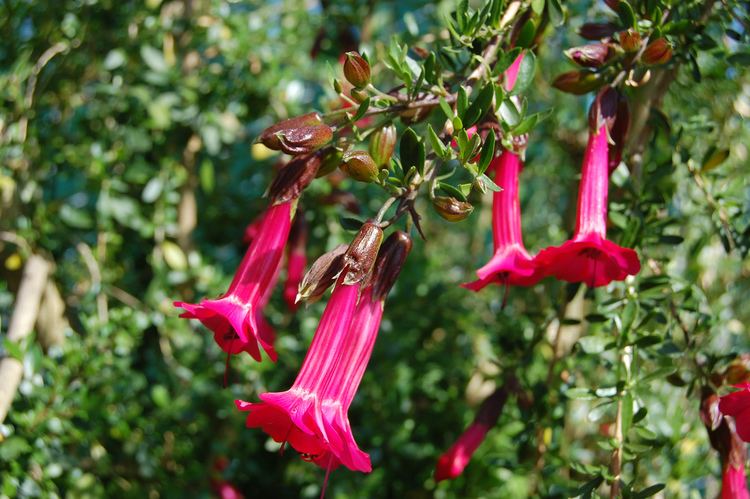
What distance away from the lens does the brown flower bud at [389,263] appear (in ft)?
2.30

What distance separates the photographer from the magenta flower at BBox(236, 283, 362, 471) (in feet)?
2.14

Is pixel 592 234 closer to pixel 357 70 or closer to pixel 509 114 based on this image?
pixel 509 114

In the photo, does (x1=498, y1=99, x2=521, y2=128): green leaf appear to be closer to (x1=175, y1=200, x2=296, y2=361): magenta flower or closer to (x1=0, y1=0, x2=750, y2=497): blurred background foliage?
(x1=175, y1=200, x2=296, y2=361): magenta flower

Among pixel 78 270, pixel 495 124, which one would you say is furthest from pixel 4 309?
pixel 495 124

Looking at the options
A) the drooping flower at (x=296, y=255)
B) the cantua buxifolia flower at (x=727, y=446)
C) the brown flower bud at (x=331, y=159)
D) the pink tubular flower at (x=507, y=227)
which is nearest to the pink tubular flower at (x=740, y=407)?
the cantua buxifolia flower at (x=727, y=446)

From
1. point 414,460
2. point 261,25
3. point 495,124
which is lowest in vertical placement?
point 414,460

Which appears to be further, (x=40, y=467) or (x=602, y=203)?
(x=40, y=467)

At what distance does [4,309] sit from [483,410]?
0.85 metres

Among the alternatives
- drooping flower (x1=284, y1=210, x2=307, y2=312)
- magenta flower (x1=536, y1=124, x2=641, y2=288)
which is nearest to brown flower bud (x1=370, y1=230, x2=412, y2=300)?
magenta flower (x1=536, y1=124, x2=641, y2=288)

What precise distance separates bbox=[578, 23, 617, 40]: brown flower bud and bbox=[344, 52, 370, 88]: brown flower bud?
10.3 inches

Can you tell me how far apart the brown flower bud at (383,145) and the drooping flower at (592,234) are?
0.18 meters

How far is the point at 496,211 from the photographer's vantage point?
813 mm

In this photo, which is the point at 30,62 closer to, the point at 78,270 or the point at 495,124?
the point at 78,270

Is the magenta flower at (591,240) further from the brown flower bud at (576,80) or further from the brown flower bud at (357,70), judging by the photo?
the brown flower bud at (357,70)
